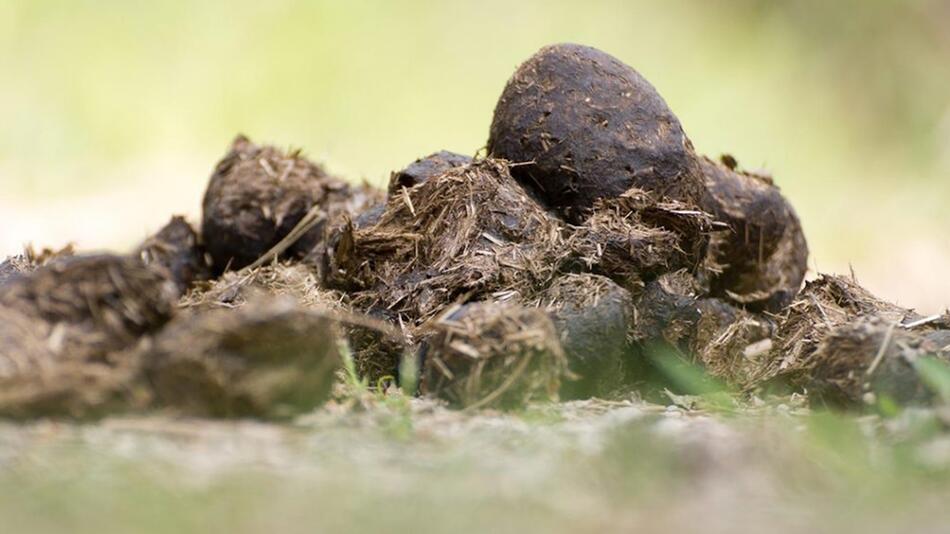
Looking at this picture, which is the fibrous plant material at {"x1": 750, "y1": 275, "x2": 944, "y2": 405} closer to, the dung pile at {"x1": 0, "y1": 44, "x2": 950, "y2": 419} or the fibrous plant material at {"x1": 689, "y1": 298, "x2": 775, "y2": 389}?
the dung pile at {"x1": 0, "y1": 44, "x2": 950, "y2": 419}

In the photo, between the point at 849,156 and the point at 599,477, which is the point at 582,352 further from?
the point at 849,156

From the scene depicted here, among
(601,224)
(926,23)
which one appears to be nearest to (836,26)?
(926,23)

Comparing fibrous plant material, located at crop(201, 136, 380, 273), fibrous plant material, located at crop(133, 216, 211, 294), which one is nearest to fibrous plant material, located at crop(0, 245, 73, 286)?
fibrous plant material, located at crop(133, 216, 211, 294)

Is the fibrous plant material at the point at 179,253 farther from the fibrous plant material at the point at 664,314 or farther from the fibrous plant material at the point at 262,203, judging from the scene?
the fibrous plant material at the point at 664,314

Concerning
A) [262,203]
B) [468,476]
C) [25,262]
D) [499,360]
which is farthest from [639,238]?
[25,262]

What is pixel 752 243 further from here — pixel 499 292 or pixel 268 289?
pixel 268 289

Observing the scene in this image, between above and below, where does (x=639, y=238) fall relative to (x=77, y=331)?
above
